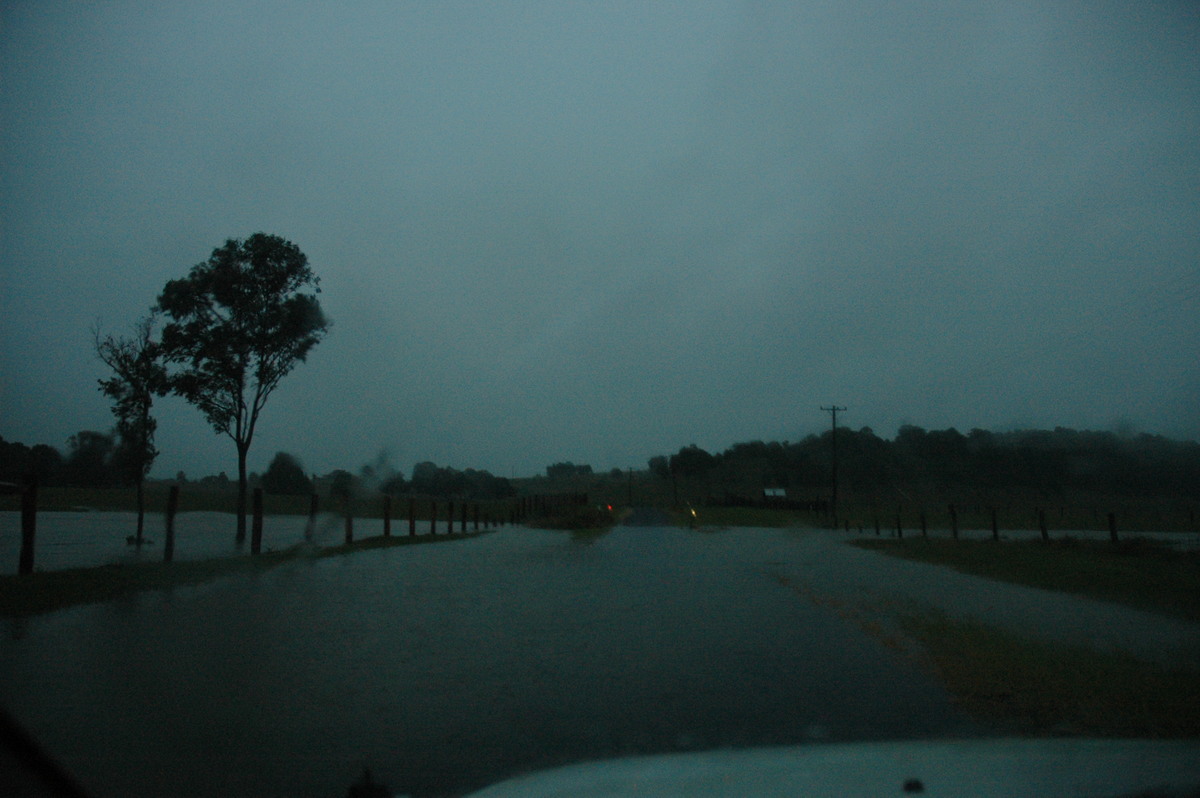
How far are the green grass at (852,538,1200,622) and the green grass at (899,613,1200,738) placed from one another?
534 centimetres

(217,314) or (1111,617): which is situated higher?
(217,314)

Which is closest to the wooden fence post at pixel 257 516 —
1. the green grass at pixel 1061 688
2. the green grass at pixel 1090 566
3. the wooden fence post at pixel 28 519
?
the wooden fence post at pixel 28 519

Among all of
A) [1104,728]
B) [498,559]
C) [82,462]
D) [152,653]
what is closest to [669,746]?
[1104,728]

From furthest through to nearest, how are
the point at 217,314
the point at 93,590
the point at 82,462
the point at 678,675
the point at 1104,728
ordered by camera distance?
the point at 82,462, the point at 217,314, the point at 93,590, the point at 678,675, the point at 1104,728

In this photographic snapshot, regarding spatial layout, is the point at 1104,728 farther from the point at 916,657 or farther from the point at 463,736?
the point at 463,736

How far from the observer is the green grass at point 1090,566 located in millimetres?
16453

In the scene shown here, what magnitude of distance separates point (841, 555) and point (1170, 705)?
21.1 meters

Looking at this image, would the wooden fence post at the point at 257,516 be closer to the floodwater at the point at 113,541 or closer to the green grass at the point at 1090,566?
the floodwater at the point at 113,541

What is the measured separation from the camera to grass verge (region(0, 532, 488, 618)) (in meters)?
11.3

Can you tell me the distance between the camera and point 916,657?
9.29 meters

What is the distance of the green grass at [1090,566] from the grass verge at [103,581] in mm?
15342

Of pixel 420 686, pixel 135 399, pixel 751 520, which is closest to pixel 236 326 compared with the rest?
pixel 135 399

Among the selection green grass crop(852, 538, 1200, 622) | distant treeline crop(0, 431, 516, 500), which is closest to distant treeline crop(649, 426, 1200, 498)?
green grass crop(852, 538, 1200, 622)

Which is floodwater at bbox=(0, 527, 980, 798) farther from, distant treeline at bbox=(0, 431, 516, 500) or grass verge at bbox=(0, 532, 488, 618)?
distant treeline at bbox=(0, 431, 516, 500)
